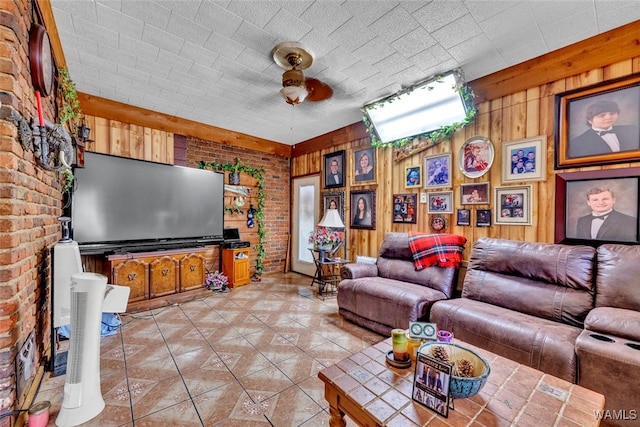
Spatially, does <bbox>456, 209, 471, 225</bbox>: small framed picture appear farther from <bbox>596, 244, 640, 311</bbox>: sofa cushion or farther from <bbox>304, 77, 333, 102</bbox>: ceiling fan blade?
<bbox>304, 77, 333, 102</bbox>: ceiling fan blade

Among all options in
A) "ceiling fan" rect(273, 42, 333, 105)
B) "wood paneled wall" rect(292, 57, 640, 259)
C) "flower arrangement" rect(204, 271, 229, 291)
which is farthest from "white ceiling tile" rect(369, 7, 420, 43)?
"flower arrangement" rect(204, 271, 229, 291)

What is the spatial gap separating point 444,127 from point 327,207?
2.28 meters

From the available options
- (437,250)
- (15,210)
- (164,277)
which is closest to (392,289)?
(437,250)

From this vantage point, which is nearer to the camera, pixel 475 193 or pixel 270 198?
pixel 475 193

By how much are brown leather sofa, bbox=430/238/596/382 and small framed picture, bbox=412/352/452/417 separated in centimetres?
112

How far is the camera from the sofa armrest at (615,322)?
1.57 m

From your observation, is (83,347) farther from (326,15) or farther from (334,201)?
(334,201)

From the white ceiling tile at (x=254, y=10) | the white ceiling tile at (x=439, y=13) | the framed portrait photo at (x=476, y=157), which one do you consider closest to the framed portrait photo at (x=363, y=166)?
the framed portrait photo at (x=476, y=157)

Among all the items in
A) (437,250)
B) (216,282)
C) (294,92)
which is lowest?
(216,282)

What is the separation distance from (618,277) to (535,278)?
474 mm

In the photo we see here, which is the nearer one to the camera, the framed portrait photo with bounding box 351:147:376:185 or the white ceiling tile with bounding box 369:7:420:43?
the white ceiling tile with bounding box 369:7:420:43

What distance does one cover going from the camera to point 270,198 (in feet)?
17.3

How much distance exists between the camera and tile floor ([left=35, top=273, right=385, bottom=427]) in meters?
1.63

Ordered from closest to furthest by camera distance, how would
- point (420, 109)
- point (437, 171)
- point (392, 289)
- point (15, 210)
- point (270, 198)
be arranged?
1. point (15, 210)
2. point (392, 289)
3. point (420, 109)
4. point (437, 171)
5. point (270, 198)
